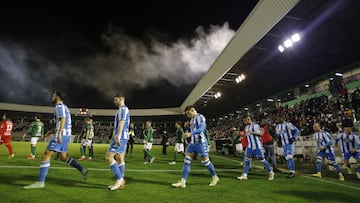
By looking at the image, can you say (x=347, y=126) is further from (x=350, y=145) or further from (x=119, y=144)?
(x=119, y=144)

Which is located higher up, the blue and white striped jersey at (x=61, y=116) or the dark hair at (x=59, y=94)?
the dark hair at (x=59, y=94)

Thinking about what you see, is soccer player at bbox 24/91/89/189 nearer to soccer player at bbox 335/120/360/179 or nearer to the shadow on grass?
the shadow on grass

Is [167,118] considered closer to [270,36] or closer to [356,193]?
[270,36]

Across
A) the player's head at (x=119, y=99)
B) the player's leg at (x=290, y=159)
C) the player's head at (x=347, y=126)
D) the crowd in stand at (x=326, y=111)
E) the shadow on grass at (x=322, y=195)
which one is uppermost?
the crowd in stand at (x=326, y=111)

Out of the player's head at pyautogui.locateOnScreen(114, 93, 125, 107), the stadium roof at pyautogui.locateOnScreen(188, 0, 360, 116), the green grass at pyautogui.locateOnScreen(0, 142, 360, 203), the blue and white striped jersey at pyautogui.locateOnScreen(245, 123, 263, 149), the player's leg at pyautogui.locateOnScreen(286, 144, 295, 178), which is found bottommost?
the green grass at pyautogui.locateOnScreen(0, 142, 360, 203)

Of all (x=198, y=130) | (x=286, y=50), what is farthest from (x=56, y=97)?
(x=286, y=50)

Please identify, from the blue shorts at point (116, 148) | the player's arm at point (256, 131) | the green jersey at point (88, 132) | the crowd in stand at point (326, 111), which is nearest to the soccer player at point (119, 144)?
the blue shorts at point (116, 148)

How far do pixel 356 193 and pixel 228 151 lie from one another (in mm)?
14034

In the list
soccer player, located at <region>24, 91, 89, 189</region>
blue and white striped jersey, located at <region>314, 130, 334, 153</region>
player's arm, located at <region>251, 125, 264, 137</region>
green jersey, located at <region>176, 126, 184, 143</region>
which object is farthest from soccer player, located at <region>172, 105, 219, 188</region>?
green jersey, located at <region>176, 126, 184, 143</region>

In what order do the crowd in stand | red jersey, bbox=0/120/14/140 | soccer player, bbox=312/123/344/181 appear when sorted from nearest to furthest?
soccer player, bbox=312/123/344/181
red jersey, bbox=0/120/14/140
the crowd in stand

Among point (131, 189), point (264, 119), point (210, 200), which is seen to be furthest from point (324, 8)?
point (264, 119)

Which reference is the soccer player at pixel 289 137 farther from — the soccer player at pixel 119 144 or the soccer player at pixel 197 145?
the soccer player at pixel 119 144

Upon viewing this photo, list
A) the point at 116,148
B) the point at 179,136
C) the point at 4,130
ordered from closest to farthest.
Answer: the point at 116,148 < the point at 4,130 < the point at 179,136

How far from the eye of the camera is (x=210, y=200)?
185 inches
